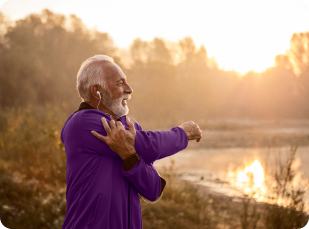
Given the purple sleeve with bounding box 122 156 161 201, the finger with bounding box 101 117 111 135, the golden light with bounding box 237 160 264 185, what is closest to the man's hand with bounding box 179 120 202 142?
the purple sleeve with bounding box 122 156 161 201

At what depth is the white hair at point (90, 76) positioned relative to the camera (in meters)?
1.75

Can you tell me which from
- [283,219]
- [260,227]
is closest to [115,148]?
[283,219]

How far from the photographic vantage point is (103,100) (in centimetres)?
178

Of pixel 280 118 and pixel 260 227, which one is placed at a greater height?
pixel 280 118

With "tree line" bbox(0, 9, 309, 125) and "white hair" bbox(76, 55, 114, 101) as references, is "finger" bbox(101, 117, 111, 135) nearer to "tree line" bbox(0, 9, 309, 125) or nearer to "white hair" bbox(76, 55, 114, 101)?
"white hair" bbox(76, 55, 114, 101)

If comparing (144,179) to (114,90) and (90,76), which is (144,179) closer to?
(114,90)

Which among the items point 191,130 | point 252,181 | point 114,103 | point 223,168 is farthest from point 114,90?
point 223,168

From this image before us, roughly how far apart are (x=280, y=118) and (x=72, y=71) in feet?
100

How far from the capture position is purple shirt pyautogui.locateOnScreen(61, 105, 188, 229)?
158 cm

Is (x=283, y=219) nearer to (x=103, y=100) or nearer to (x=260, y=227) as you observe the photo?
(x=260, y=227)

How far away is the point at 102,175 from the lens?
1.59m

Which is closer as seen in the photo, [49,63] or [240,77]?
[49,63]

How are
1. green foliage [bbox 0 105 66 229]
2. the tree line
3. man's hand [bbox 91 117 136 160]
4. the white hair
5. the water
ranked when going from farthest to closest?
the tree line, the water, green foliage [bbox 0 105 66 229], the white hair, man's hand [bbox 91 117 136 160]

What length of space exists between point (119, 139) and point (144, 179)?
0.27 metres
